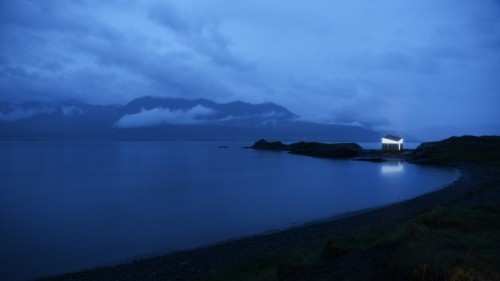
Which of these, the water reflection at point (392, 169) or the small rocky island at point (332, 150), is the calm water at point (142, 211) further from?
the small rocky island at point (332, 150)

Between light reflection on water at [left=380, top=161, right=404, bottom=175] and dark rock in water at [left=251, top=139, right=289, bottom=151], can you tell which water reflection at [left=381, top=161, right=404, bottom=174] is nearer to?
light reflection on water at [left=380, top=161, right=404, bottom=175]

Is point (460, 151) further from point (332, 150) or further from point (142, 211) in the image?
point (142, 211)

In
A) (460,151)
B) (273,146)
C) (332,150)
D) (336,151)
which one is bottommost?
(336,151)

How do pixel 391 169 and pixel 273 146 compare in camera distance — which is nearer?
pixel 391 169

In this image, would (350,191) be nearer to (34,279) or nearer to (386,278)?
(34,279)

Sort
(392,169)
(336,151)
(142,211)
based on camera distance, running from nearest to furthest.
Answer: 1. (142,211)
2. (392,169)
3. (336,151)

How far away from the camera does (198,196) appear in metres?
39.4

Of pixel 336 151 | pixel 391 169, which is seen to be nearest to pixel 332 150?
pixel 336 151

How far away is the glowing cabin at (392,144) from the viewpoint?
378 feet

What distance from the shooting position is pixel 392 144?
382ft

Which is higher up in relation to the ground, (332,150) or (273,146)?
(273,146)

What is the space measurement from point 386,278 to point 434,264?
3.07 feet

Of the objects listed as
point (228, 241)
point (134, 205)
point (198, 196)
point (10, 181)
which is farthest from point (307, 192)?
point (10, 181)

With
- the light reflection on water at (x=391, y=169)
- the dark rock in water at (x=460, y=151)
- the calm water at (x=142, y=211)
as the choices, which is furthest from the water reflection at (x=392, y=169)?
the calm water at (x=142, y=211)
